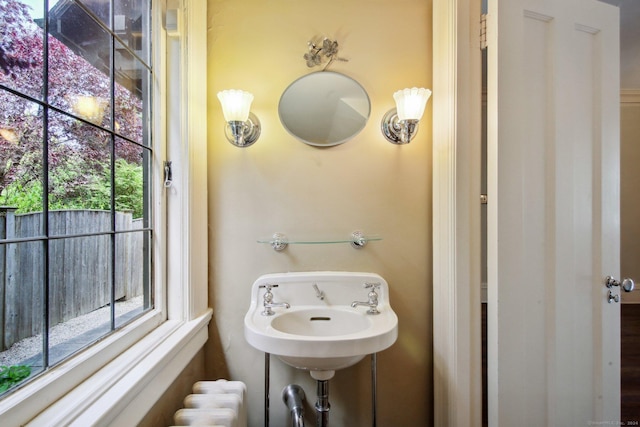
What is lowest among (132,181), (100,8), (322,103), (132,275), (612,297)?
(612,297)

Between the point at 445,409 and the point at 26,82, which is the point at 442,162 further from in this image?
the point at 26,82

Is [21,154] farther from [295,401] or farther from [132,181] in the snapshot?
[295,401]

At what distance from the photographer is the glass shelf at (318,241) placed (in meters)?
1.14

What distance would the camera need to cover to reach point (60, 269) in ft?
2.18

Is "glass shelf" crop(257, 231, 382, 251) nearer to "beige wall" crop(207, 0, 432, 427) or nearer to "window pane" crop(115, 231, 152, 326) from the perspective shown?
"beige wall" crop(207, 0, 432, 427)

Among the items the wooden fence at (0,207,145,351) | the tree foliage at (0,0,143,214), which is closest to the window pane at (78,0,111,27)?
the tree foliage at (0,0,143,214)

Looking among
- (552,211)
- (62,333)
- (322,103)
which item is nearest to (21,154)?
(62,333)

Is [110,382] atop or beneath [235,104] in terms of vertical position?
beneath

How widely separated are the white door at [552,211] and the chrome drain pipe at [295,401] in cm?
70

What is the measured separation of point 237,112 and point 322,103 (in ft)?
1.20

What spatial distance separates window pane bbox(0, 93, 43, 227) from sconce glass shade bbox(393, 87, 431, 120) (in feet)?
3.62

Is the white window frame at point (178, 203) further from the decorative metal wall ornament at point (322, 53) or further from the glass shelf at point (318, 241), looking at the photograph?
the decorative metal wall ornament at point (322, 53)

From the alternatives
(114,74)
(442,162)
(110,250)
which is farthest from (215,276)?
(442,162)

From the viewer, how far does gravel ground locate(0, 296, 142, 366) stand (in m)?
0.56
